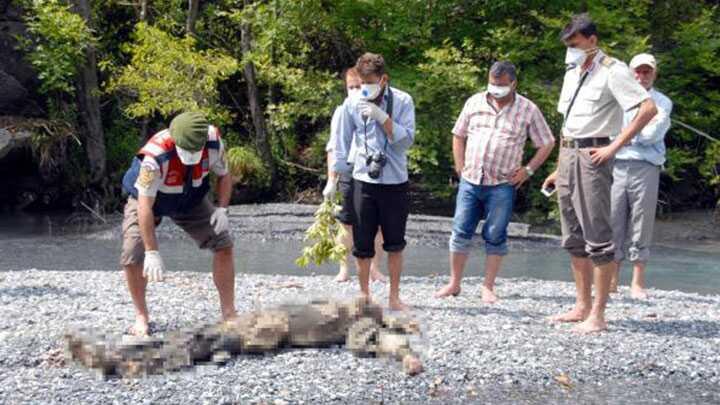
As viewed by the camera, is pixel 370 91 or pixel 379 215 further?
pixel 379 215

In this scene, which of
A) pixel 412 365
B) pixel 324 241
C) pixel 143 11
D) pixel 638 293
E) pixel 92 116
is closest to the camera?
pixel 412 365

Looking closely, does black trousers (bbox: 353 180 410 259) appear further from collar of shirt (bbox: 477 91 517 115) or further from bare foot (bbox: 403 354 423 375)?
bare foot (bbox: 403 354 423 375)

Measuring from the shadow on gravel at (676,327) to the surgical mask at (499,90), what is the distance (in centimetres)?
182

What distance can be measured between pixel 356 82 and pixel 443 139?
7963mm

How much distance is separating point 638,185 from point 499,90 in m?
1.61

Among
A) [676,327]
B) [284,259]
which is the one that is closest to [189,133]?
[676,327]

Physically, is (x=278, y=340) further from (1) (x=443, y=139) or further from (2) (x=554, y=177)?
(1) (x=443, y=139)

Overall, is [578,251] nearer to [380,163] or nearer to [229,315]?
[380,163]

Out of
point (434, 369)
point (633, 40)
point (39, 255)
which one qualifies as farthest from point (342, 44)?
point (434, 369)

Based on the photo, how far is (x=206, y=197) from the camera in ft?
20.1

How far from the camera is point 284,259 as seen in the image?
1135cm

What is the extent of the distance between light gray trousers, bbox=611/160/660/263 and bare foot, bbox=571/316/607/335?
63.6 inches

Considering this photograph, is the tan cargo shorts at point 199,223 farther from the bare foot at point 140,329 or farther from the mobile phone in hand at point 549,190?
the mobile phone in hand at point 549,190

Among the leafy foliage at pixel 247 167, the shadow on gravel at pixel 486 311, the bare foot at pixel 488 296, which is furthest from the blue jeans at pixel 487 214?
the leafy foliage at pixel 247 167
